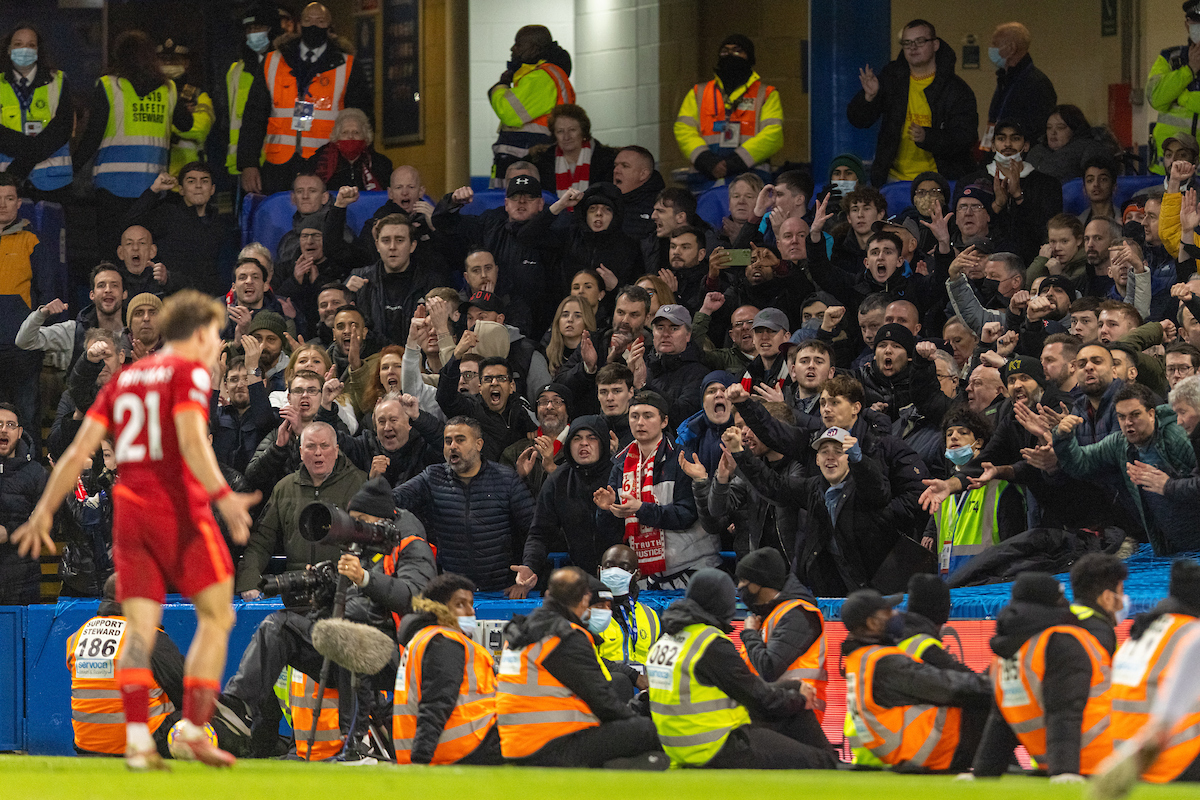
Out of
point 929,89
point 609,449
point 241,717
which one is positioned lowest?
point 241,717

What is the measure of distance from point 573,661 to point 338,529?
56.2 inches

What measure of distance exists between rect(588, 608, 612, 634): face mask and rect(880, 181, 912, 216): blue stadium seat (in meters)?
5.85

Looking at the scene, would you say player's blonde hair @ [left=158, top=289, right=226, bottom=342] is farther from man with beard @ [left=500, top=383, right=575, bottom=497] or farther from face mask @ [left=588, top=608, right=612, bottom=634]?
man with beard @ [left=500, top=383, right=575, bottom=497]

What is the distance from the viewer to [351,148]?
14.7 m

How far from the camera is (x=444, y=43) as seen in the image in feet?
59.2

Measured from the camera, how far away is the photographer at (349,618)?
898cm

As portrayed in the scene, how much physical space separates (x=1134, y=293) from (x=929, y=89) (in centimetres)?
324

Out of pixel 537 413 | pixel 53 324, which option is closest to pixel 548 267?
pixel 537 413

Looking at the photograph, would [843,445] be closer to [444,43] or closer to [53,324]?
[53,324]

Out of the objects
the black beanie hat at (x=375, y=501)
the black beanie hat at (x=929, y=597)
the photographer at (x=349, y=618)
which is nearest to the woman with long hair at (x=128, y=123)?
the photographer at (x=349, y=618)

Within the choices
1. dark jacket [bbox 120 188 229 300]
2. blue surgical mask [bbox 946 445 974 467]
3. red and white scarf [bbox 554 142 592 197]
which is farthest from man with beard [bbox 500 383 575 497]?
dark jacket [bbox 120 188 229 300]

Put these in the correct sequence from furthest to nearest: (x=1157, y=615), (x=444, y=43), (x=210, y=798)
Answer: (x=444, y=43)
(x=1157, y=615)
(x=210, y=798)

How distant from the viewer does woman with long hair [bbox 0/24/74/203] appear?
571 inches

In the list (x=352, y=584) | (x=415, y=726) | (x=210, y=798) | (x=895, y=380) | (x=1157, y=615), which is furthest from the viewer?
(x=895, y=380)
